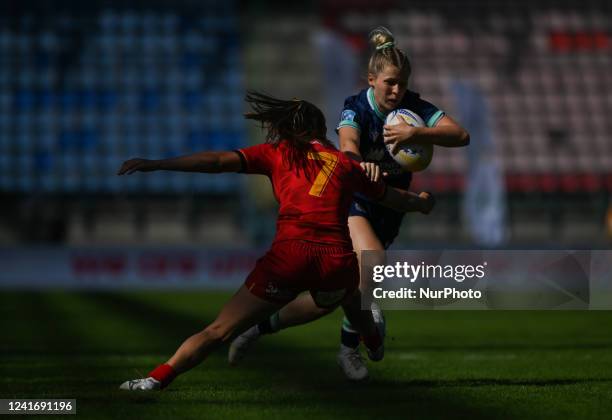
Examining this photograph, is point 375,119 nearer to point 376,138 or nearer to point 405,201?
point 376,138

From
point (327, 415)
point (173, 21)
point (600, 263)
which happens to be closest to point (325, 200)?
point (327, 415)

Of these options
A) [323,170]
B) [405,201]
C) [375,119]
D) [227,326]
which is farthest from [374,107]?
[227,326]

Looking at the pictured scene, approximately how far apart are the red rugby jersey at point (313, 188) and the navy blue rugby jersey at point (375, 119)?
99 cm

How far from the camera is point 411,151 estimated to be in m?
6.46

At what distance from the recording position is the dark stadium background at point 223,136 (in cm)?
2052

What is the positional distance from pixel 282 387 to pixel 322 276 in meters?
1.16

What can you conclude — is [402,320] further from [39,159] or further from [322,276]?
[39,159]

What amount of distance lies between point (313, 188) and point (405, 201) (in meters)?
0.58

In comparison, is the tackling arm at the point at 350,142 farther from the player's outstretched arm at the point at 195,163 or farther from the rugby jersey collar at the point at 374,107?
the player's outstretched arm at the point at 195,163

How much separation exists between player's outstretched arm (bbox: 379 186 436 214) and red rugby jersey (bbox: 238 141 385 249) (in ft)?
0.47

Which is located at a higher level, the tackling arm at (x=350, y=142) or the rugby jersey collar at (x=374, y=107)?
the rugby jersey collar at (x=374, y=107)

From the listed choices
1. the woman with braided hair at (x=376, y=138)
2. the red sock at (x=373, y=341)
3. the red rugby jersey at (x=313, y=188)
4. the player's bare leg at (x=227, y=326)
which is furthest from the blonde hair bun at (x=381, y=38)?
the player's bare leg at (x=227, y=326)

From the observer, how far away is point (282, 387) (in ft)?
21.5

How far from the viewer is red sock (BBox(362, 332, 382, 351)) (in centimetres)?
663
